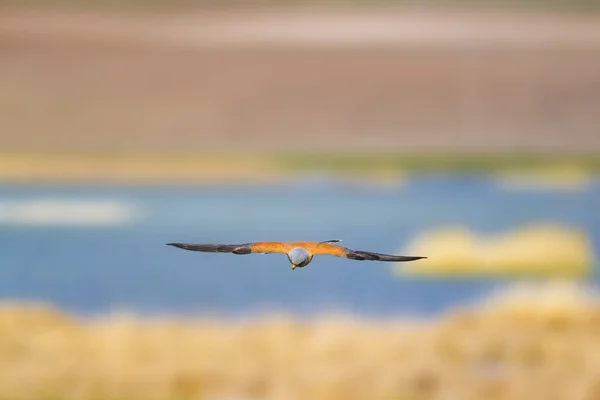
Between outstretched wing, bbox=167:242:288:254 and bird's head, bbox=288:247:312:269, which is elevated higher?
outstretched wing, bbox=167:242:288:254

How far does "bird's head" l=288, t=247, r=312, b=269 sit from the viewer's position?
4.29 feet

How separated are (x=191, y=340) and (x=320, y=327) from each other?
0.24 m

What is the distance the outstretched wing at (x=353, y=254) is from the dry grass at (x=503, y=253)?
23mm

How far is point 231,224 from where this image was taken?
1384 mm

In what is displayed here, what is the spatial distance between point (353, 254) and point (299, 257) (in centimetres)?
11

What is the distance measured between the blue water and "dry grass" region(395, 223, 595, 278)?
0.02 m

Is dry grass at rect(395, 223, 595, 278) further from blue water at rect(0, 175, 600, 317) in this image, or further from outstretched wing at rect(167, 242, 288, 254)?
outstretched wing at rect(167, 242, 288, 254)

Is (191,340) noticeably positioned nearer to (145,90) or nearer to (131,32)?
(145,90)

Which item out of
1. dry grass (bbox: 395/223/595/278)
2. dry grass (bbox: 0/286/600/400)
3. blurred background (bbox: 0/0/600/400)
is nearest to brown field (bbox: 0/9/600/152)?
blurred background (bbox: 0/0/600/400)

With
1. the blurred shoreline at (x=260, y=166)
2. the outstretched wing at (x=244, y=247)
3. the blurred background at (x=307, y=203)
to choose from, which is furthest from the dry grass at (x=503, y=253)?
the outstretched wing at (x=244, y=247)

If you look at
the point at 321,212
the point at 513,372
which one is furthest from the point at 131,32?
the point at 513,372

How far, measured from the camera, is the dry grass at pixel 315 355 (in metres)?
1.33

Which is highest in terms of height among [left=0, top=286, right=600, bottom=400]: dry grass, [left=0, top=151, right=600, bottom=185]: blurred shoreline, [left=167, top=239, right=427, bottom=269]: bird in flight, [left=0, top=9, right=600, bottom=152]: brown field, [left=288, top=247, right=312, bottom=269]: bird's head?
[left=0, top=9, right=600, bottom=152]: brown field

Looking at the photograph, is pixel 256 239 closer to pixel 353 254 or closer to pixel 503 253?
pixel 353 254
